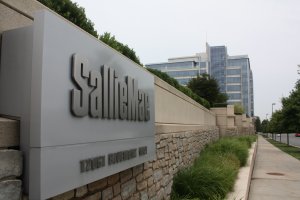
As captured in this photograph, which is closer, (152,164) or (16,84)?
(16,84)

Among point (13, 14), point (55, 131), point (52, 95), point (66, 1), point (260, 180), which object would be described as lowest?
point (260, 180)

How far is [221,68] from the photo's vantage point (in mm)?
124250

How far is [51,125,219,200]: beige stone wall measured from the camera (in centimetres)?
330

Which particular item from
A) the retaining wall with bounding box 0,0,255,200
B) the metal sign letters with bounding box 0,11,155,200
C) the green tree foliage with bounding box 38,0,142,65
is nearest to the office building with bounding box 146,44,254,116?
the retaining wall with bounding box 0,0,255,200

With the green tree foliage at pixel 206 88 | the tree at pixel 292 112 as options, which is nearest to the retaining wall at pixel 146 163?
the tree at pixel 292 112

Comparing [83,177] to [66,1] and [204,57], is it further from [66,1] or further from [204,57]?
[204,57]

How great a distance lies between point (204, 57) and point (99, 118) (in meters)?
125

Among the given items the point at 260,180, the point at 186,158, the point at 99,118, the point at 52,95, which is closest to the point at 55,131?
the point at 52,95

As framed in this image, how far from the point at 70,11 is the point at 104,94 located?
5.67 ft

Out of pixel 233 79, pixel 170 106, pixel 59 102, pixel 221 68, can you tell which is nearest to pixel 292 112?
pixel 170 106

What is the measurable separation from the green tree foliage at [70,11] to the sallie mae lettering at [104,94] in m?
1.18

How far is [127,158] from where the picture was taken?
3.69 m

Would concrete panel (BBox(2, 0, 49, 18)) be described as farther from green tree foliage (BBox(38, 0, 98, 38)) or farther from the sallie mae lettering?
green tree foliage (BBox(38, 0, 98, 38))

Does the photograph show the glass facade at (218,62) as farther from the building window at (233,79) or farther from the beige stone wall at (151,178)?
the beige stone wall at (151,178)
